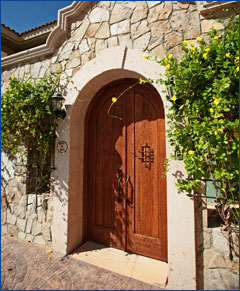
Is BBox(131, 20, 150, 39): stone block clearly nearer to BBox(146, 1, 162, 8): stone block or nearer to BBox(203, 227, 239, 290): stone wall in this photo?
BBox(146, 1, 162, 8): stone block

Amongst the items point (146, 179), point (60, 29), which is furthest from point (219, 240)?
point (60, 29)

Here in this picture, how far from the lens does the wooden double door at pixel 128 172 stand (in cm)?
253

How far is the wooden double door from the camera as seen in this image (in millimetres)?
2525

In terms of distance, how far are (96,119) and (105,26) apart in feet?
4.83

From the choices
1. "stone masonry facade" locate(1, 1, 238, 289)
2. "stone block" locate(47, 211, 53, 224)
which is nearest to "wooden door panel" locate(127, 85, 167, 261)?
"stone masonry facade" locate(1, 1, 238, 289)

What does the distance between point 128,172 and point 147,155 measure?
0.42 meters

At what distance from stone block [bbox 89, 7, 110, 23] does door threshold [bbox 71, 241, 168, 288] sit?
3.68 meters

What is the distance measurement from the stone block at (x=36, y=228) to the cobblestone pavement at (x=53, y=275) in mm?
306

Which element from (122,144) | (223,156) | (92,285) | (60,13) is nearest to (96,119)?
(122,144)

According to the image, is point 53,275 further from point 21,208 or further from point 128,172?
point 128,172

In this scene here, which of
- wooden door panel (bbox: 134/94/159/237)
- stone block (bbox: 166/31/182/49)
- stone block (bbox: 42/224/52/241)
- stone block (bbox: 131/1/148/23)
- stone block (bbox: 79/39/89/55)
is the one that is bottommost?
stone block (bbox: 42/224/52/241)

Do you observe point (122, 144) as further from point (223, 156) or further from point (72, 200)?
point (223, 156)

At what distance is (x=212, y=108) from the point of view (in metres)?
1.69

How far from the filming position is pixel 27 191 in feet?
10.9
